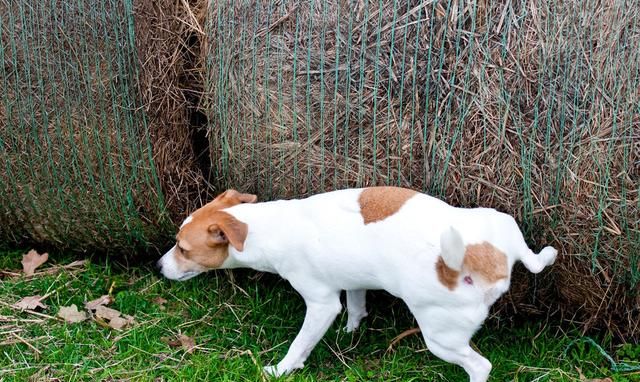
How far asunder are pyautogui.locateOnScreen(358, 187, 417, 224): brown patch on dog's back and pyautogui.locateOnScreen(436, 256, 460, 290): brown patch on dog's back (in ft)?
1.03

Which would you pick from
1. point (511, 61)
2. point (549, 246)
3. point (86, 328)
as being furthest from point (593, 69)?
point (86, 328)

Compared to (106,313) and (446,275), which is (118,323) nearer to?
(106,313)

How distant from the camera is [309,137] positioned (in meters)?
3.61

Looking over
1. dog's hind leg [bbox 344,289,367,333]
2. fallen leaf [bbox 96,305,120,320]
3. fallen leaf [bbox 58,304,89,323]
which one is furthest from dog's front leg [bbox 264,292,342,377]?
fallen leaf [bbox 58,304,89,323]

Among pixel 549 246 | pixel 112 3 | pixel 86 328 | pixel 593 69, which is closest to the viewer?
pixel 593 69

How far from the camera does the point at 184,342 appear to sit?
3855 millimetres

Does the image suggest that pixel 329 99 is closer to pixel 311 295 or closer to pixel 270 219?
pixel 270 219

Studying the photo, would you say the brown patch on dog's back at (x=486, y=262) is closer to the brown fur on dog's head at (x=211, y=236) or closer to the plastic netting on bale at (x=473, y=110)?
the plastic netting on bale at (x=473, y=110)

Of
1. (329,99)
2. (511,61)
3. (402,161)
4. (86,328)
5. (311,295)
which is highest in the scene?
(511,61)

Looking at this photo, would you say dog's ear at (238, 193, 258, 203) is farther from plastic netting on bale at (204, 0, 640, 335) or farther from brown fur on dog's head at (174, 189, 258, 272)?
plastic netting on bale at (204, 0, 640, 335)

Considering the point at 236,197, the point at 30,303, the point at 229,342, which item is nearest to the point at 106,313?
the point at 30,303

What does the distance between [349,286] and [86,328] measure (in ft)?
4.49

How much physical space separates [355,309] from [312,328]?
1.39 feet

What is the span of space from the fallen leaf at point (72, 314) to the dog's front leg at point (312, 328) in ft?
3.44
